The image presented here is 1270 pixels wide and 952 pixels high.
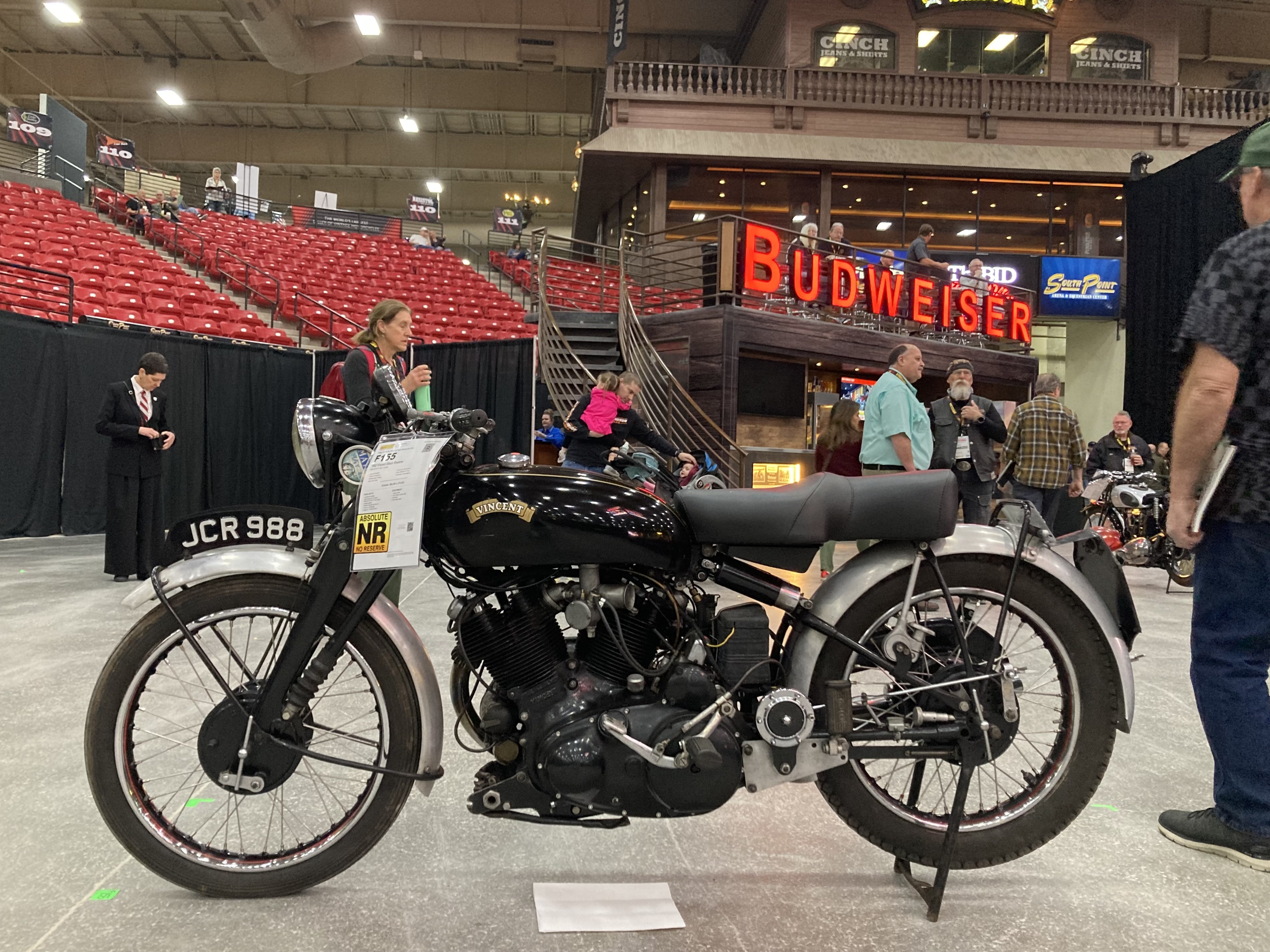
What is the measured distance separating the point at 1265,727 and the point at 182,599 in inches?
96.8

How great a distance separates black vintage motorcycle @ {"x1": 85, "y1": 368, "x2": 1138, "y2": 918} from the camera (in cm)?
166

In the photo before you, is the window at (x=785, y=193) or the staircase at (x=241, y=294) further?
the window at (x=785, y=193)

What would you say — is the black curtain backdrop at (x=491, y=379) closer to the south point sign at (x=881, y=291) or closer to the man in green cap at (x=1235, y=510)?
the south point sign at (x=881, y=291)

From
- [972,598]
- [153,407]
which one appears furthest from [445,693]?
[153,407]

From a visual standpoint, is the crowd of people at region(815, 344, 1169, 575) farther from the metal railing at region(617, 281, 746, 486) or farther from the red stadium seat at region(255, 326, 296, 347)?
the red stadium seat at region(255, 326, 296, 347)

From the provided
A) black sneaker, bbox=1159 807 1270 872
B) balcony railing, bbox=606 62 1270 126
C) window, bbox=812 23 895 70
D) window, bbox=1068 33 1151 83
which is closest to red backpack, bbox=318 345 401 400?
black sneaker, bbox=1159 807 1270 872

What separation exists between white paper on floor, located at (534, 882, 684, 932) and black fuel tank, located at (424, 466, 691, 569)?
735 mm

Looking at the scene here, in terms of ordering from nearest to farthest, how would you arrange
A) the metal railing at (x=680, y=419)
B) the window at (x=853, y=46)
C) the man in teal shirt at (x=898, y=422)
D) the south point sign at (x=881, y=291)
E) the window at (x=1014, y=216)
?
the man in teal shirt at (x=898, y=422), the metal railing at (x=680, y=419), the south point sign at (x=881, y=291), the window at (x=853, y=46), the window at (x=1014, y=216)

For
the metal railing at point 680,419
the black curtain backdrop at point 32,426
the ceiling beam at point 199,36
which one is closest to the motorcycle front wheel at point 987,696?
the metal railing at point 680,419

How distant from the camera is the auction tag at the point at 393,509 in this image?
5.39ft

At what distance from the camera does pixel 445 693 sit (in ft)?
10.6

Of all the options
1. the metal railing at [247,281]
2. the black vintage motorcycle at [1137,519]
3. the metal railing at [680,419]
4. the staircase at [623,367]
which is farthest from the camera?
the metal railing at [247,281]

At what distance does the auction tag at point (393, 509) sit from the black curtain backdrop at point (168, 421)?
5.63 metres

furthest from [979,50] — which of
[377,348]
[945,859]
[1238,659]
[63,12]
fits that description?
[63,12]
